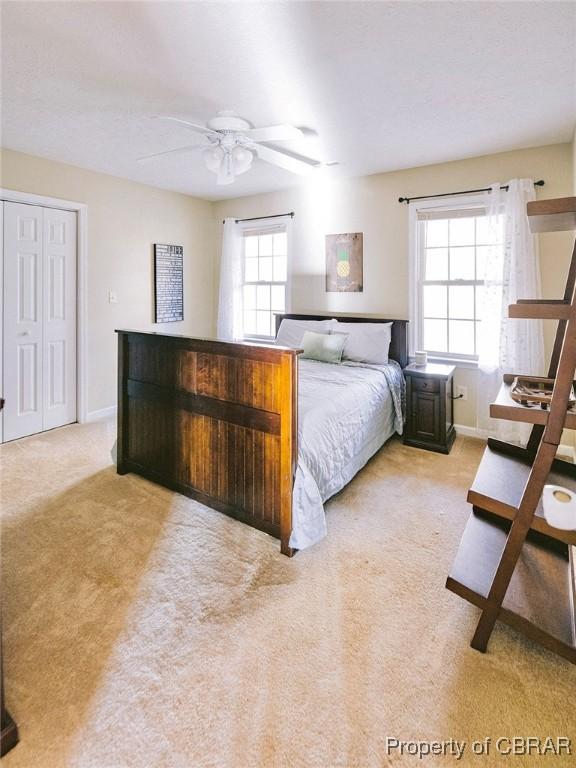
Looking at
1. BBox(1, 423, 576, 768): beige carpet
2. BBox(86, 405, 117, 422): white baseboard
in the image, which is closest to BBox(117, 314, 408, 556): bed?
BBox(1, 423, 576, 768): beige carpet

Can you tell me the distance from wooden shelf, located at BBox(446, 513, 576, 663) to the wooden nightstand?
1.69m

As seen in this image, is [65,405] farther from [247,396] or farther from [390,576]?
[390,576]

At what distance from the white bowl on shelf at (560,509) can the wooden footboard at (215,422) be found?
112 centimetres

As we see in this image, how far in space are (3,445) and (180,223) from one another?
319cm

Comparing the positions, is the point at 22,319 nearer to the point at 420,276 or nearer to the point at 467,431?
the point at 420,276

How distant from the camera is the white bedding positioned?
221 cm

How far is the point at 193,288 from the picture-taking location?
5.52 m

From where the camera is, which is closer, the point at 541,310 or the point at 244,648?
the point at 541,310

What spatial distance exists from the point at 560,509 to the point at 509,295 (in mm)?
2545

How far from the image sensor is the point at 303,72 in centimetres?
227

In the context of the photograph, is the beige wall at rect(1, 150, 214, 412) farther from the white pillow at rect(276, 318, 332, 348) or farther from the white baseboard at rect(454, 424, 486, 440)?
the white baseboard at rect(454, 424, 486, 440)

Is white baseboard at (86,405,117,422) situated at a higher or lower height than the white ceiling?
lower

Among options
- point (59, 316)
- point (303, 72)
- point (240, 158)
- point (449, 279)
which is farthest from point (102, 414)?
point (449, 279)

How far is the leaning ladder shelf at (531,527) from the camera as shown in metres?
1.36
